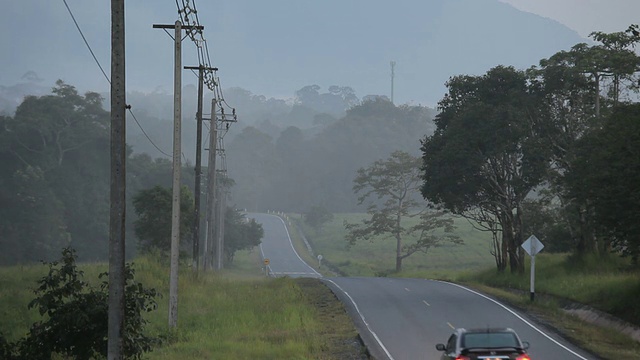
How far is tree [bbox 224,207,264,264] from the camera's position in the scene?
104625 millimetres

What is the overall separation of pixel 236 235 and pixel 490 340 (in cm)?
8899

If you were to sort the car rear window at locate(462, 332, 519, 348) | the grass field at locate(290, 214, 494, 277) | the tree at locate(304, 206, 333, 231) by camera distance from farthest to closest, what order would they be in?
the tree at locate(304, 206, 333, 231) → the grass field at locate(290, 214, 494, 277) → the car rear window at locate(462, 332, 519, 348)

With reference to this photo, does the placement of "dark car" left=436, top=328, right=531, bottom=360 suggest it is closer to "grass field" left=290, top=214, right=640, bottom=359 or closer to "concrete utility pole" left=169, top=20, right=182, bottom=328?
"grass field" left=290, top=214, right=640, bottom=359

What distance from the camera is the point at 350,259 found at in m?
108

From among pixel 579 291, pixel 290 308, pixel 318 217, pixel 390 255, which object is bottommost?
pixel 390 255

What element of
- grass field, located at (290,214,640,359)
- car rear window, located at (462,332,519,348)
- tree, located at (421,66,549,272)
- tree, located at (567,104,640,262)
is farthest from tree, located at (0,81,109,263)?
car rear window, located at (462,332,519,348)

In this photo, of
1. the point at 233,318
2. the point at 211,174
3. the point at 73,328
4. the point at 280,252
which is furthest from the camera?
the point at 280,252

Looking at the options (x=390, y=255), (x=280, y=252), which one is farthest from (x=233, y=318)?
(x=280, y=252)

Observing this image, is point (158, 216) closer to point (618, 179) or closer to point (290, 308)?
point (290, 308)

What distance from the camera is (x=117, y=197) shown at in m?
17.5

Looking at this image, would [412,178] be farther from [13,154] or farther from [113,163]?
[113,163]

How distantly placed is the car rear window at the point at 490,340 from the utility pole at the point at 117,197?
679cm

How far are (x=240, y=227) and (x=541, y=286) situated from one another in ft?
218

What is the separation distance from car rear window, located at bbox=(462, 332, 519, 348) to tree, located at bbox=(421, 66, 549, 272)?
29.0m
